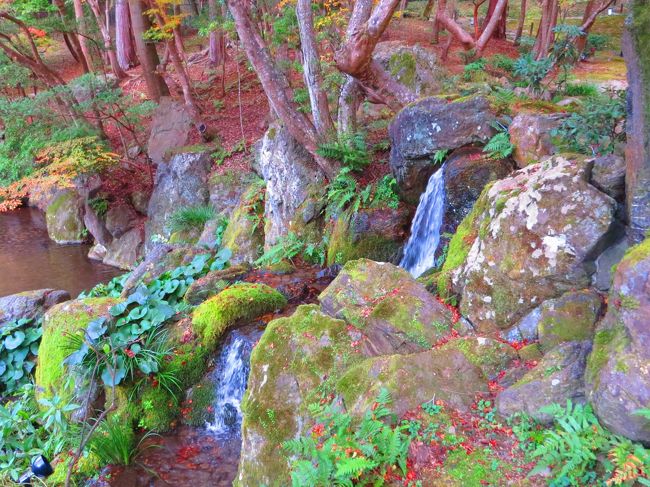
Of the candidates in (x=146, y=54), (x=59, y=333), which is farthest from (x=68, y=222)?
(x=59, y=333)

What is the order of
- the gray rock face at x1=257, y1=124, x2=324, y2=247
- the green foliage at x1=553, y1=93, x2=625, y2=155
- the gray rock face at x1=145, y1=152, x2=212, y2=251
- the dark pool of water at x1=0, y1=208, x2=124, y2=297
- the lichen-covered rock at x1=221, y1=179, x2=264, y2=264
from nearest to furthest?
the green foliage at x1=553, y1=93, x2=625, y2=155 → the gray rock face at x1=257, y1=124, x2=324, y2=247 → the lichen-covered rock at x1=221, y1=179, x2=264, y2=264 → the dark pool of water at x1=0, y1=208, x2=124, y2=297 → the gray rock face at x1=145, y1=152, x2=212, y2=251

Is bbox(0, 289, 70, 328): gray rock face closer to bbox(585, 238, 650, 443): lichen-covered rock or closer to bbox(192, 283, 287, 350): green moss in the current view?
bbox(192, 283, 287, 350): green moss

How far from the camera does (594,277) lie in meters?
4.01

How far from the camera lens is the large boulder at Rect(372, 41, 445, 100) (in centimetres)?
988

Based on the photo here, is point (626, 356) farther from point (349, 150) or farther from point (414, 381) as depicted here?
point (349, 150)

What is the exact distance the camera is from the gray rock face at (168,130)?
13.7 meters

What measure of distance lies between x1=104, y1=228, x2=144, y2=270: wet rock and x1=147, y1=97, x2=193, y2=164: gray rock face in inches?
86.3

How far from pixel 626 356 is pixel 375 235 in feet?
16.7

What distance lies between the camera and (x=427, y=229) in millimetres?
6922

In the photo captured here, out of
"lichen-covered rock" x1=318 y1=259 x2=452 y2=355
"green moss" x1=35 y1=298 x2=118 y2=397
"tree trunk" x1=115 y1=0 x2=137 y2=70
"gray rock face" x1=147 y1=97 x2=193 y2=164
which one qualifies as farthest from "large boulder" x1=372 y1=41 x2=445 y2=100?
"tree trunk" x1=115 y1=0 x2=137 y2=70

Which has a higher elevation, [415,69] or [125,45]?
[415,69]

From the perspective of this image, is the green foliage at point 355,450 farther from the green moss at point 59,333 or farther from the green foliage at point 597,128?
the green moss at point 59,333

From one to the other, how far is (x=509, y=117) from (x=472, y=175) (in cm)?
99

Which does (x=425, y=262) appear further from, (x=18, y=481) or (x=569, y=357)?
(x=18, y=481)
